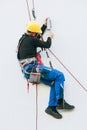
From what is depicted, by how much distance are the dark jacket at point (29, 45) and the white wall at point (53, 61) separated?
21cm

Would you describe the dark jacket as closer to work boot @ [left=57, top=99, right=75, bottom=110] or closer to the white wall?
the white wall

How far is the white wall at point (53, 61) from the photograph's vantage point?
5.03 m

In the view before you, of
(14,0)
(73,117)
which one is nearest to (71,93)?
(73,117)

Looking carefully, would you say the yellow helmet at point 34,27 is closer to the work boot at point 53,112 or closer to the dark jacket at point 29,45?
the dark jacket at point 29,45

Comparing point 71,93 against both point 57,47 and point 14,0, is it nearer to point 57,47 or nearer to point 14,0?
point 57,47

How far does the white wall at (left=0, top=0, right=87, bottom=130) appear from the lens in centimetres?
503

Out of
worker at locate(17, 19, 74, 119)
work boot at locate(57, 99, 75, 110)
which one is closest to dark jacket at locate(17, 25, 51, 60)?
worker at locate(17, 19, 74, 119)

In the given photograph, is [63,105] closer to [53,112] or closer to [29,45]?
[53,112]

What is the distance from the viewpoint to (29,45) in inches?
195

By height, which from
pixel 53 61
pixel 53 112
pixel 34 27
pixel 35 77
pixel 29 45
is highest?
pixel 34 27

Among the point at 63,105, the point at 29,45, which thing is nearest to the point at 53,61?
the point at 29,45

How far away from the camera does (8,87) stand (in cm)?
515

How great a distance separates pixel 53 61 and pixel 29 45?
331 millimetres

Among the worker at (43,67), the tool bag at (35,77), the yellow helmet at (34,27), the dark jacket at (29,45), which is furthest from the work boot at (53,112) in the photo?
the yellow helmet at (34,27)
